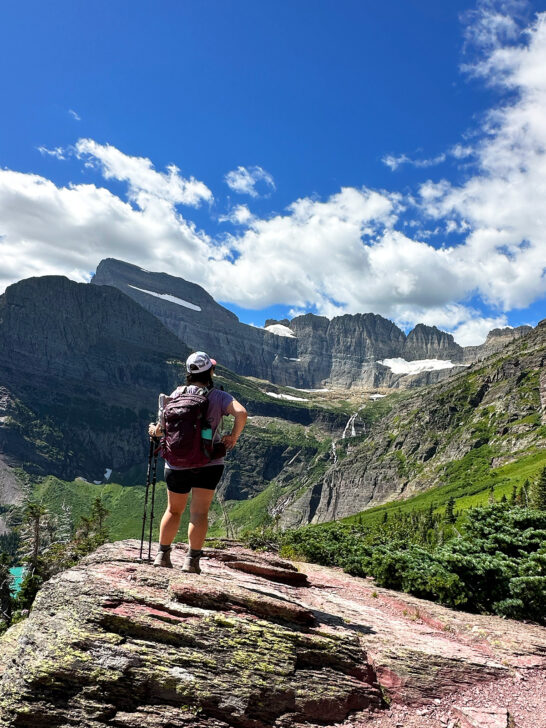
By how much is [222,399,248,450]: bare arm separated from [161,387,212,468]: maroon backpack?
0.45 metres

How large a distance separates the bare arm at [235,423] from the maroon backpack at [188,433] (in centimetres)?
45

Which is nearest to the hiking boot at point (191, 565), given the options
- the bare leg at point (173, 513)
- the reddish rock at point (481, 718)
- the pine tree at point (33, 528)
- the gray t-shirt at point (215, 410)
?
the bare leg at point (173, 513)

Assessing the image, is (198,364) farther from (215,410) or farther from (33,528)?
(33,528)

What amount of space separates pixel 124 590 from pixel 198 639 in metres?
1.68

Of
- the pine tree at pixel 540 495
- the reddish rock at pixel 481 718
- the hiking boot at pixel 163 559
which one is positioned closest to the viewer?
the reddish rock at pixel 481 718

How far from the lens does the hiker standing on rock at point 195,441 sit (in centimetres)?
929

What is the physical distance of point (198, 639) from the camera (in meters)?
7.83

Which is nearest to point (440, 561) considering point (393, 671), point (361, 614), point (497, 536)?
point (497, 536)

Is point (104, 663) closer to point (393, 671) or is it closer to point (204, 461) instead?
point (204, 461)

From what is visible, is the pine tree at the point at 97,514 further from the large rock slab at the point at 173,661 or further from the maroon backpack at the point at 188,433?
the maroon backpack at the point at 188,433

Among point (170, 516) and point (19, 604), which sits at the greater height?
point (170, 516)

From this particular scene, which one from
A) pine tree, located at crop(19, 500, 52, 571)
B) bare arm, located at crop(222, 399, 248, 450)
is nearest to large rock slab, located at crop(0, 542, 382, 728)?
bare arm, located at crop(222, 399, 248, 450)

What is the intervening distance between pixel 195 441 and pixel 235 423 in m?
0.89

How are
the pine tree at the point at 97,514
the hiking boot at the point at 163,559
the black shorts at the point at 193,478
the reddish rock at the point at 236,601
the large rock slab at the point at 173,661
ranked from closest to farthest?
the large rock slab at the point at 173,661 < the reddish rock at the point at 236,601 < the black shorts at the point at 193,478 < the hiking boot at the point at 163,559 < the pine tree at the point at 97,514
